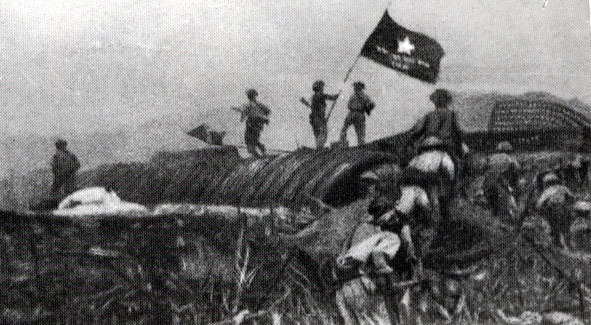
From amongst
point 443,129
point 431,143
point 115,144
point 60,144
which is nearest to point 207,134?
point 115,144

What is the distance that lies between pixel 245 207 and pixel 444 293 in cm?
208

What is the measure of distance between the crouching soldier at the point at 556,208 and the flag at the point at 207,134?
3268mm

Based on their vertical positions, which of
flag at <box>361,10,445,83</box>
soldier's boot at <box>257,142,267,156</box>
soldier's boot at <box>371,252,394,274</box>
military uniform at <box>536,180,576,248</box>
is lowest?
soldier's boot at <box>371,252,394,274</box>

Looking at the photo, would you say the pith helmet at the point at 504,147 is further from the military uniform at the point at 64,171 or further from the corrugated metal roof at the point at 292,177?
the military uniform at the point at 64,171

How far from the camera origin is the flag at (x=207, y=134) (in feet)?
24.8

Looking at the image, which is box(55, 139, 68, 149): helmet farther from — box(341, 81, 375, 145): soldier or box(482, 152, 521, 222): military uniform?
box(482, 152, 521, 222): military uniform

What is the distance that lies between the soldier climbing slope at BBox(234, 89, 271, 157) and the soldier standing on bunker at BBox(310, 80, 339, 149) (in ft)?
1.50

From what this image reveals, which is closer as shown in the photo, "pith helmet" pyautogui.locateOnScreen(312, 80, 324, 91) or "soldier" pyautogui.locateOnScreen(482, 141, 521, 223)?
"pith helmet" pyautogui.locateOnScreen(312, 80, 324, 91)

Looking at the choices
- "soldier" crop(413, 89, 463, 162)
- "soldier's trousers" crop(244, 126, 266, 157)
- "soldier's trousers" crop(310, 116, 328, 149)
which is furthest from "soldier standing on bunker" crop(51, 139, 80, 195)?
"soldier" crop(413, 89, 463, 162)

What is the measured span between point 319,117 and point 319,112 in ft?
0.16

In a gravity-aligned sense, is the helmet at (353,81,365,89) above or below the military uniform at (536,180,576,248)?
above

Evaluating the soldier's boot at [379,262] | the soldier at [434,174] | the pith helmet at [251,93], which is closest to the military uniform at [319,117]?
the pith helmet at [251,93]

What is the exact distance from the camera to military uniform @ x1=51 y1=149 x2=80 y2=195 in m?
7.17

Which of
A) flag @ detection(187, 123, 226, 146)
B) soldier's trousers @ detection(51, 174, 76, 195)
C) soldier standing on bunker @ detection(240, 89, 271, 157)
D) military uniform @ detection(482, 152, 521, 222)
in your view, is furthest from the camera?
military uniform @ detection(482, 152, 521, 222)
